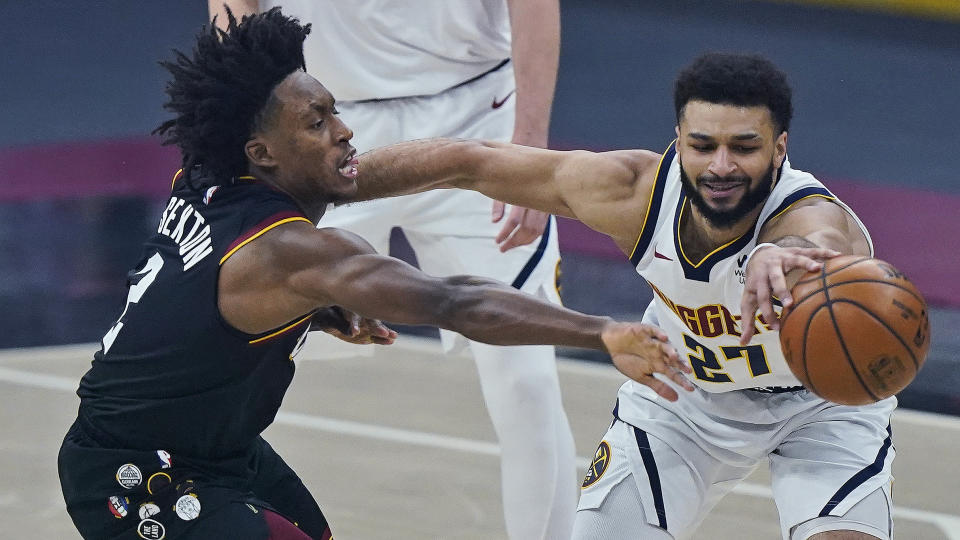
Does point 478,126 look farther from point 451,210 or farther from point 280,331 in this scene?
point 280,331

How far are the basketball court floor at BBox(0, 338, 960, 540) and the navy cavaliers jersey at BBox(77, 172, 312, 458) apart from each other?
62.2 inches

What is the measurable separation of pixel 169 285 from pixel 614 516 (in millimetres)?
1323

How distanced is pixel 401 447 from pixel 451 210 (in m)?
1.54

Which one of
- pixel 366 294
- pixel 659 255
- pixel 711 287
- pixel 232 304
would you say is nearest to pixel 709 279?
pixel 711 287

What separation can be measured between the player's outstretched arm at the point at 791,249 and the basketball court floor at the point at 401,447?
194 cm

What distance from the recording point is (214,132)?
3285 millimetres

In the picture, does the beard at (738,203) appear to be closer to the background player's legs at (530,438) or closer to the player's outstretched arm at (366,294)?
the player's outstretched arm at (366,294)

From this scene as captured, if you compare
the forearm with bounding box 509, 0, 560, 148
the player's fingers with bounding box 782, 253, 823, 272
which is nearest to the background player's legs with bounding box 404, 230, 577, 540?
the forearm with bounding box 509, 0, 560, 148

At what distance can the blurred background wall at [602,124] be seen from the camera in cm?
750

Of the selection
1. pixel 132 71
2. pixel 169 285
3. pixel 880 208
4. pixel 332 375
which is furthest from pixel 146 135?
pixel 169 285

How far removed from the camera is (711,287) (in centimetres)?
361

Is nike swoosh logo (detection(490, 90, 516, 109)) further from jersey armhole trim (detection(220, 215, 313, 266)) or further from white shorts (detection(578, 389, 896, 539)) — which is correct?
jersey armhole trim (detection(220, 215, 313, 266))

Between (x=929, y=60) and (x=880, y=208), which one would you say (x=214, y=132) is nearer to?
(x=880, y=208)

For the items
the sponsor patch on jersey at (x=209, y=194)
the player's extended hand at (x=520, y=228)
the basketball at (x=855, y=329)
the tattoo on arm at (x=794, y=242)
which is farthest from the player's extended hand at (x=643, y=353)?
the player's extended hand at (x=520, y=228)
